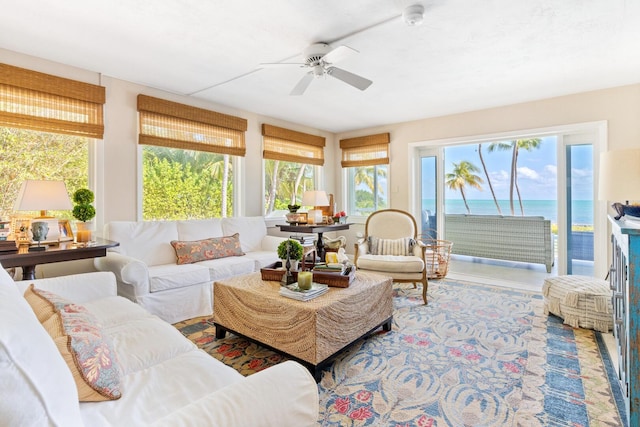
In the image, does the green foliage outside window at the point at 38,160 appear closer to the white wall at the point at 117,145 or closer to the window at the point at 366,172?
the white wall at the point at 117,145

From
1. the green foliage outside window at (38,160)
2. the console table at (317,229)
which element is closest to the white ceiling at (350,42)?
the green foliage outside window at (38,160)

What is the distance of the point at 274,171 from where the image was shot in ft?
16.5

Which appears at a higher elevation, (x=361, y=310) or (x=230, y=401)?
(x=230, y=401)

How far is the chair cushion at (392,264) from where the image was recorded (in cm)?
331

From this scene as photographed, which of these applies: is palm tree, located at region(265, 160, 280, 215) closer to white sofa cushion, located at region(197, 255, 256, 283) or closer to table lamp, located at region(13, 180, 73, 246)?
white sofa cushion, located at region(197, 255, 256, 283)

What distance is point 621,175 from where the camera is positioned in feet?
6.28

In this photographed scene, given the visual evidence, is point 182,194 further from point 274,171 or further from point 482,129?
point 482,129

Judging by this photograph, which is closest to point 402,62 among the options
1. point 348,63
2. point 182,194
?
point 348,63

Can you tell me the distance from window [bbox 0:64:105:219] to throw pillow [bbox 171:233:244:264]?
112cm

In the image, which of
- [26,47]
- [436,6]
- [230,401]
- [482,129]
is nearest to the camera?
[230,401]

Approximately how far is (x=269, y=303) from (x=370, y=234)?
2.34 m

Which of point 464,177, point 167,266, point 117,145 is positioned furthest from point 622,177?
point 464,177

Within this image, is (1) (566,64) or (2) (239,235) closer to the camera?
(1) (566,64)

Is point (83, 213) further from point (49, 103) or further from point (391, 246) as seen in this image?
point (391, 246)
